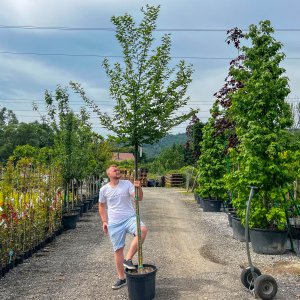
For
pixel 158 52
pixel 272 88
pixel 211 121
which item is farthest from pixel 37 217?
pixel 211 121

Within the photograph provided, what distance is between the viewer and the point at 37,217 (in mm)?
7789

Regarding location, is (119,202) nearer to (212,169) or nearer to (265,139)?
(265,139)

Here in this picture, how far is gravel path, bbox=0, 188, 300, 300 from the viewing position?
16.3 ft

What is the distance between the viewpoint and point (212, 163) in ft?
46.6

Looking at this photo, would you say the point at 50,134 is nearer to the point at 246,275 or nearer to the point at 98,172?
the point at 98,172

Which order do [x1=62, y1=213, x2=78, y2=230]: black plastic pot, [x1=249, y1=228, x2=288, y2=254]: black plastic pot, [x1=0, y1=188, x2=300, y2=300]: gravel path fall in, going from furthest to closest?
1. [x1=62, y1=213, x2=78, y2=230]: black plastic pot
2. [x1=249, y1=228, x2=288, y2=254]: black plastic pot
3. [x1=0, y1=188, x2=300, y2=300]: gravel path

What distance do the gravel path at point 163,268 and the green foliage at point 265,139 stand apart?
95 cm

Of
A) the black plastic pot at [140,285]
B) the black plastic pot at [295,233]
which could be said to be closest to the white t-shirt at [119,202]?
the black plastic pot at [140,285]

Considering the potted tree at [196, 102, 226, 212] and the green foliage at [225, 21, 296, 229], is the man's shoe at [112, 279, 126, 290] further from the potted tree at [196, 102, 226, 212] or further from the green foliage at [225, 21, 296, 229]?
the potted tree at [196, 102, 226, 212]

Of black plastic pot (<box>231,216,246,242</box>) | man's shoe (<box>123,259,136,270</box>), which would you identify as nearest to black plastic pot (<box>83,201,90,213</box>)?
black plastic pot (<box>231,216,246,242</box>)

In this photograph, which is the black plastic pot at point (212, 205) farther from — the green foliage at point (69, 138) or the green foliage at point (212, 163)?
the green foliage at point (69, 138)

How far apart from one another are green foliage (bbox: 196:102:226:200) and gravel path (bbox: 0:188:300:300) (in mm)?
4125

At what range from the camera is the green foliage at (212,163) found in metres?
13.9

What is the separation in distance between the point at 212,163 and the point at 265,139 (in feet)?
23.6
